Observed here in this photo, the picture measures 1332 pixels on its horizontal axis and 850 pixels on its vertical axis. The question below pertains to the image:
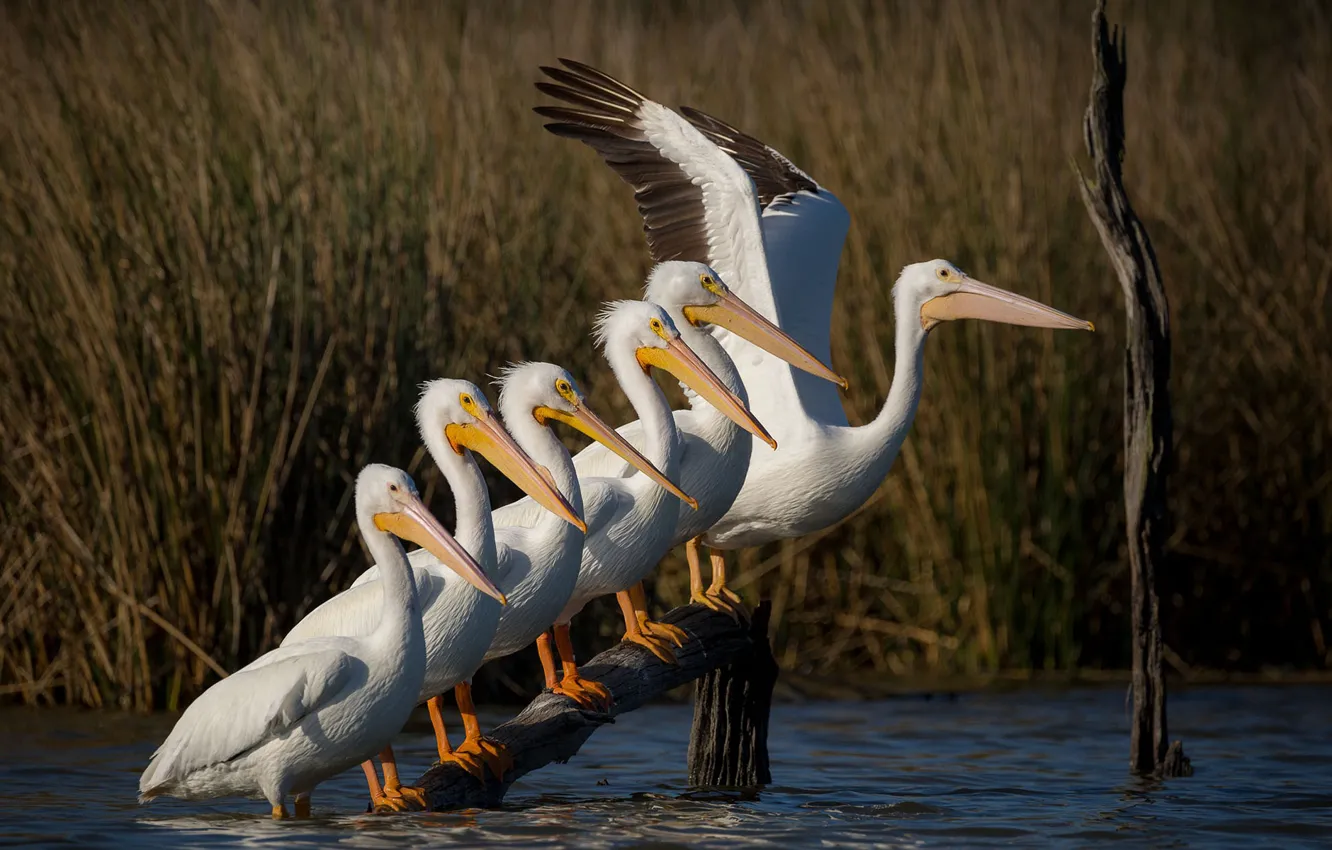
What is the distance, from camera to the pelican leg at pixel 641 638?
20.9 feet

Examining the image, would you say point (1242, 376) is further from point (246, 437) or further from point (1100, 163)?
point (246, 437)

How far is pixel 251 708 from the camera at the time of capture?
210 inches

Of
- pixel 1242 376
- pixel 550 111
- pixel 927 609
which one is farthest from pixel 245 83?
pixel 1242 376

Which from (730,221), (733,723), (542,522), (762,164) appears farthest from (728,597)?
(762,164)

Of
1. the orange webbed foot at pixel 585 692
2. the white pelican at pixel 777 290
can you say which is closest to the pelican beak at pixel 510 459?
the orange webbed foot at pixel 585 692

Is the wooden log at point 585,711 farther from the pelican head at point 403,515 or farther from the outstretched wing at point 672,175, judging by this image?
the outstretched wing at point 672,175

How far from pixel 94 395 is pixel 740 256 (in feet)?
8.53

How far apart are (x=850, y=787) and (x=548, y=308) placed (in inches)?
124

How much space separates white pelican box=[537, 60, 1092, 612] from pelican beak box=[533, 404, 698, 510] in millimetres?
965

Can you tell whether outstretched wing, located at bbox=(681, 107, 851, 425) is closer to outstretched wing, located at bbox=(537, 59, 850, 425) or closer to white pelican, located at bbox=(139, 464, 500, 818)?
outstretched wing, located at bbox=(537, 59, 850, 425)

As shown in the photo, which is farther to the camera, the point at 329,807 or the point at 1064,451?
the point at 1064,451

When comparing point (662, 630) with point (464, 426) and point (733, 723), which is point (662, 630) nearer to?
point (733, 723)

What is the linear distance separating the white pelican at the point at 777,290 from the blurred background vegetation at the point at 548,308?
1140mm

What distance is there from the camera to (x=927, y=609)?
9.54m
